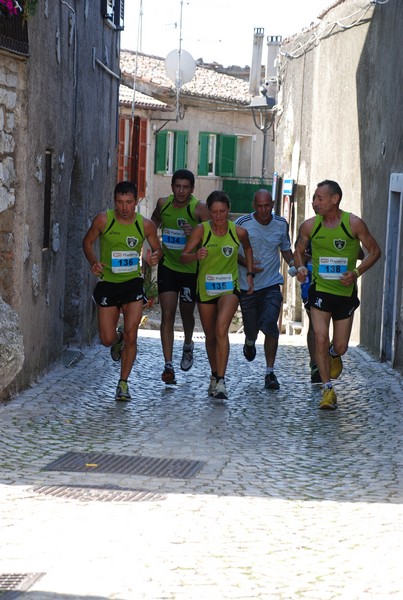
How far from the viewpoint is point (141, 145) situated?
130 ft

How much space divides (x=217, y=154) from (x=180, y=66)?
9.10m

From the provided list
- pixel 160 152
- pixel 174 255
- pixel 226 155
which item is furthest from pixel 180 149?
pixel 174 255

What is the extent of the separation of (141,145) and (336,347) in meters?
29.2

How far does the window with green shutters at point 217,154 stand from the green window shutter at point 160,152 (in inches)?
119

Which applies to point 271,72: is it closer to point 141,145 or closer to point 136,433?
point 141,145

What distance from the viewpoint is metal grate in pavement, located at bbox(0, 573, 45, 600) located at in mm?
5141

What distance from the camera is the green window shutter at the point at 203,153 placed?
4550 cm

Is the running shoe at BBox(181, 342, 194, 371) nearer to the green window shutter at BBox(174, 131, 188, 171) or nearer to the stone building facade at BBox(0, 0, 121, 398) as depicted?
the stone building facade at BBox(0, 0, 121, 398)

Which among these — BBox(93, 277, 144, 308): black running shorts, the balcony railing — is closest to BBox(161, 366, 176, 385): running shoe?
BBox(93, 277, 144, 308): black running shorts

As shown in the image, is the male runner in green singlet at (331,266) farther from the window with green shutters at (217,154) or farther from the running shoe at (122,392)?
the window with green shutters at (217,154)

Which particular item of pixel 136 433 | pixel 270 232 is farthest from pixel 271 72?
pixel 136 433

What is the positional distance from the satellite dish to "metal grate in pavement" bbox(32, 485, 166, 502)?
31.5 metres

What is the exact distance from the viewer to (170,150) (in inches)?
1726

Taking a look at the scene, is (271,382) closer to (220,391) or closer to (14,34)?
(220,391)
